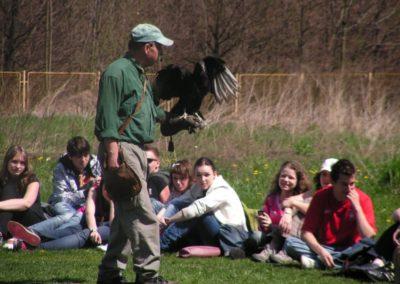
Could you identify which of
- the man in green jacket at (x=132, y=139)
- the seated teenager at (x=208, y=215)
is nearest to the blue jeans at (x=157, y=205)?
the seated teenager at (x=208, y=215)

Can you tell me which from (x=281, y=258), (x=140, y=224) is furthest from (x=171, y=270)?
(x=140, y=224)

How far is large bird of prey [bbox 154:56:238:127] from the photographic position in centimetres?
880

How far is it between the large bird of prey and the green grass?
1.45m

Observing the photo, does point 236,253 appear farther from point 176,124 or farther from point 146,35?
point 146,35

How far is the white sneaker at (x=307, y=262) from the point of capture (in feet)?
26.2

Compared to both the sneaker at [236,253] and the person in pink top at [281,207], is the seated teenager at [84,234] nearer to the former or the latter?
the sneaker at [236,253]

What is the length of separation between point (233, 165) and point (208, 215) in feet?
16.6

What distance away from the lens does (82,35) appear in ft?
85.7

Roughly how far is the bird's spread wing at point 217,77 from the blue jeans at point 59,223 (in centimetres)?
186

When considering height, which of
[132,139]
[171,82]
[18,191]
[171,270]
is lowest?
[171,270]

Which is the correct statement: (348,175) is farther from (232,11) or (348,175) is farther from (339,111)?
(232,11)

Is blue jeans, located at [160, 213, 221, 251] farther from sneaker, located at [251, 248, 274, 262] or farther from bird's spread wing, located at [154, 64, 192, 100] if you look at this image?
bird's spread wing, located at [154, 64, 192, 100]

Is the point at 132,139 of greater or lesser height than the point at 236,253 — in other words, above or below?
above

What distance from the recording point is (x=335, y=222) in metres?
8.03
